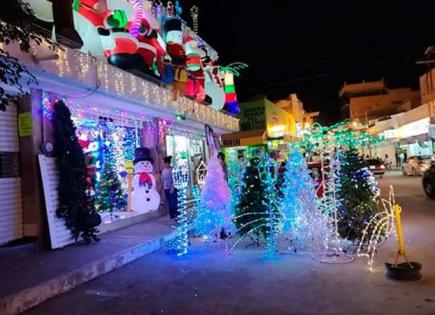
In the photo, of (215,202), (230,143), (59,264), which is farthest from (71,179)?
(230,143)

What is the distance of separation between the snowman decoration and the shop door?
4394 millimetres

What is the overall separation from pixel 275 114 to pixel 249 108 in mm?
3901

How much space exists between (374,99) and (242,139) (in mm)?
60067

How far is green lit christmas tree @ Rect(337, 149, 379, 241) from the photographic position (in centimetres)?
880

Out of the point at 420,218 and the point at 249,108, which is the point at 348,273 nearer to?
the point at 420,218

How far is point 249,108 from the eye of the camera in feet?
111

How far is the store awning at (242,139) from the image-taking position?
2808 cm

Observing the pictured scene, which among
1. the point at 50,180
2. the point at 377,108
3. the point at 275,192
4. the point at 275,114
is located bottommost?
the point at 275,192

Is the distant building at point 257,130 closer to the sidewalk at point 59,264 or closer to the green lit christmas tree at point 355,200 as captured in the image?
the sidewalk at point 59,264

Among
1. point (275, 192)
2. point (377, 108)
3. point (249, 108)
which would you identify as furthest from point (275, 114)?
point (377, 108)

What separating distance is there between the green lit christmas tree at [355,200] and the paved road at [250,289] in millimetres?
728

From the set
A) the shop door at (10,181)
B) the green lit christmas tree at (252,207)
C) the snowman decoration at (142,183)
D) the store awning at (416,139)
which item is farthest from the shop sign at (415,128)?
the shop door at (10,181)

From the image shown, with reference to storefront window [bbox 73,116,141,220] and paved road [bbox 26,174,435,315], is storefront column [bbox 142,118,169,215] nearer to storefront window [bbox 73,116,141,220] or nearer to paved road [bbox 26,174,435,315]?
storefront window [bbox 73,116,141,220]

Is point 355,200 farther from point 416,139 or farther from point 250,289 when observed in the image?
point 416,139
